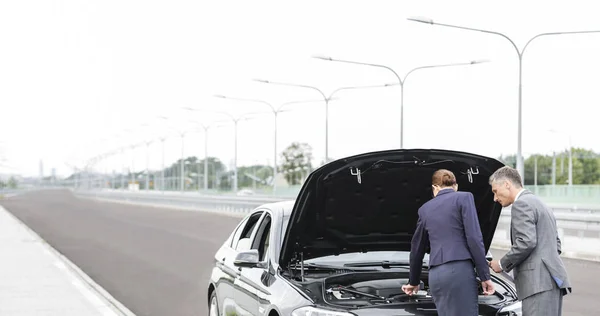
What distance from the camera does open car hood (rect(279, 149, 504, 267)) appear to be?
7.06 meters

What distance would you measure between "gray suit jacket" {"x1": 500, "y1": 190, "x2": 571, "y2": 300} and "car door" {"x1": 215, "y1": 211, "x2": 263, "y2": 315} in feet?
9.08

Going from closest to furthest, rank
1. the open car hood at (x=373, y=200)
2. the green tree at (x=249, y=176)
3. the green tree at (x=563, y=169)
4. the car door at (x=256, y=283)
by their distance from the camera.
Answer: the open car hood at (x=373, y=200)
the car door at (x=256, y=283)
the green tree at (x=563, y=169)
the green tree at (x=249, y=176)

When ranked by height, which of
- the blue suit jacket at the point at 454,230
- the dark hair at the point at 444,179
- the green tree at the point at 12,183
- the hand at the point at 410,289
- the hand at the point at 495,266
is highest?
the dark hair at the point at 444,179

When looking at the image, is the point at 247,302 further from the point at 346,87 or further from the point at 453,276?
the point at 346,87

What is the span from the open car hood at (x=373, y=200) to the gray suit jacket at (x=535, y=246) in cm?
93

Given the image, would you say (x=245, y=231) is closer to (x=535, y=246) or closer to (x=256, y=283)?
(x=256, y=283)

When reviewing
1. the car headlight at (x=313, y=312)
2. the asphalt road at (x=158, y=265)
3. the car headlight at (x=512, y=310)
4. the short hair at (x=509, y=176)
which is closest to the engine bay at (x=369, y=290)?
the car headlight at (x=313, y=312)

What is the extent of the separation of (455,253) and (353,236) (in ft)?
5.58

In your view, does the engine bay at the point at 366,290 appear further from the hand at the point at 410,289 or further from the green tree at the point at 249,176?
the green tree at the point at 249,176

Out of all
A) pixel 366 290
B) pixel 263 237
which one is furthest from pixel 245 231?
pixel 366 290

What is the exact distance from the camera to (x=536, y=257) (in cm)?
612

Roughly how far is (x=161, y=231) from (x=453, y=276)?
27.4 m

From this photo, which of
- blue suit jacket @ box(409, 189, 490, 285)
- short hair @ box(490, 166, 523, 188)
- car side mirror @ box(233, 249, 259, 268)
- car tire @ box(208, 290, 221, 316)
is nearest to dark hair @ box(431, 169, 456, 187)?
blue suit jacket @ box(409, 189, 490, 285)

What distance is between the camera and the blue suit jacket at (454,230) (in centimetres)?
613
